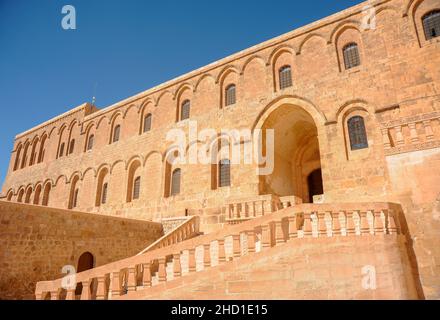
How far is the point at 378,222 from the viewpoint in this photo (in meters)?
5.92

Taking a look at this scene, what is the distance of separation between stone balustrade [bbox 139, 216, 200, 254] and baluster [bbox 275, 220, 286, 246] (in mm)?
4879

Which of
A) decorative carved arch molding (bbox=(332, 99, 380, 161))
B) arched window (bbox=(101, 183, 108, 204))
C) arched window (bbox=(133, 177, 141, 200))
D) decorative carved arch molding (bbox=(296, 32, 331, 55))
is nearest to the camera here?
decorative carved arch molding (bbox=(332, 99, 380, 161))

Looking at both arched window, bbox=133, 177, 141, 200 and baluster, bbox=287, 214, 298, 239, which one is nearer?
baluster, bbox=287, 214, 298, 239

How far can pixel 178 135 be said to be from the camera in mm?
16953

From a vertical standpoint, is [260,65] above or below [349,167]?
above

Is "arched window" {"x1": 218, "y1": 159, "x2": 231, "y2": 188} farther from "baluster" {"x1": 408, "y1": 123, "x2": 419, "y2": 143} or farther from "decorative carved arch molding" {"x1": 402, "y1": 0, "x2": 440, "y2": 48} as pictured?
"decorative carved arch molding" {"x1": 402, "y1": 0, "x2": 440, "y2": 48}

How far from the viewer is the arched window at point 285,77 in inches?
561

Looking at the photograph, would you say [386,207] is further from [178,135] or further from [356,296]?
[178,135]

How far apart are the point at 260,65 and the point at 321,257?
39.0 feet

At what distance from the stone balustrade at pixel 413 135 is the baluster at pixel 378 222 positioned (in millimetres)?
2386

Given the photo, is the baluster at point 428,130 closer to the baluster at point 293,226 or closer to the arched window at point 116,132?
the baluster at point 293,226

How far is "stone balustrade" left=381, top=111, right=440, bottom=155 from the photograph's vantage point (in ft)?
24.3

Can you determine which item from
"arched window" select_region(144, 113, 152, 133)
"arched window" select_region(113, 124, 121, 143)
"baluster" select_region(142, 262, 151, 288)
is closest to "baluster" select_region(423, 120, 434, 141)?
"baluster" select_region(142, 262, 151, 288)
